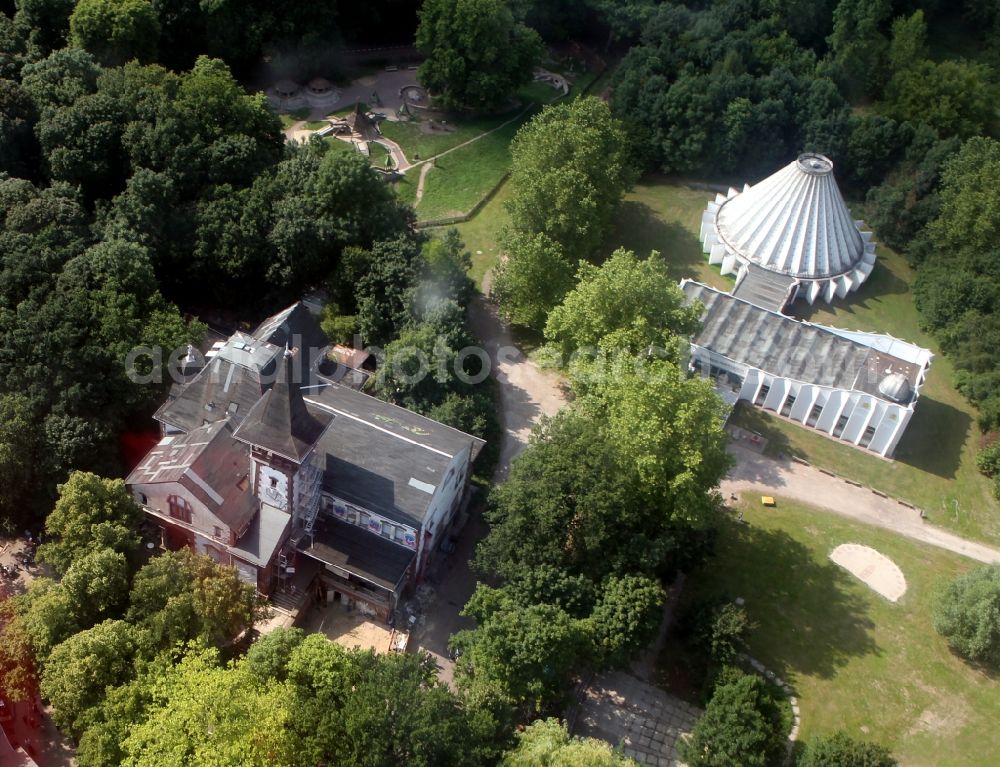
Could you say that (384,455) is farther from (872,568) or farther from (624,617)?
(872,568)

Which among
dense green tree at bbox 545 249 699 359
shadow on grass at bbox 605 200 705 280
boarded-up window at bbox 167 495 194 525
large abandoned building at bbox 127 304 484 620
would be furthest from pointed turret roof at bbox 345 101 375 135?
boarded-up window at bbox 167 495 194 525

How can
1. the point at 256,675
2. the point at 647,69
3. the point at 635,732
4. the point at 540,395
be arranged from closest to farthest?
the point at 256,675 → the point at 635,732 → the point at 540,395 → the point at 647,69

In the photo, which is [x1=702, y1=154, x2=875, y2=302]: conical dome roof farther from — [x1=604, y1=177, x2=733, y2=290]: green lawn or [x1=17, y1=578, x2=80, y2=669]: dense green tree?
[x1=17, y1=578, x2=80, y2=669]: dense green tree

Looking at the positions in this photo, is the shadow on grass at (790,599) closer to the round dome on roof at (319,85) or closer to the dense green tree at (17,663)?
the dense green tree at (17,663)

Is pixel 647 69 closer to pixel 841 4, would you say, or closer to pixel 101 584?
pixel 841 4

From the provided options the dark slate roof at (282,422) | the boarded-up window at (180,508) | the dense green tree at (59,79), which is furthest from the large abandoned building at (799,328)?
the dense green tree at (59,79)

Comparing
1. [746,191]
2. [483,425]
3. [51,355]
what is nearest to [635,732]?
[483,425]
